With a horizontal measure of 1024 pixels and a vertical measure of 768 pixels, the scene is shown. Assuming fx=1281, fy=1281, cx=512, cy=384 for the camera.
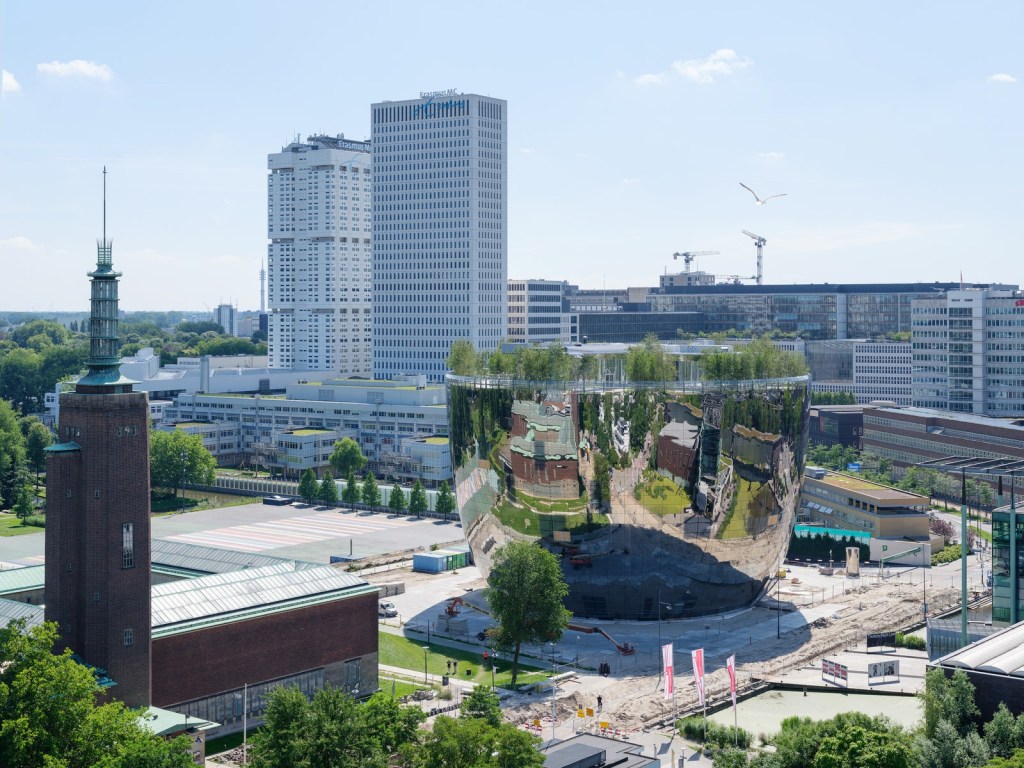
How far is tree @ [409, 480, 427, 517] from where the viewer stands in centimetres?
13675

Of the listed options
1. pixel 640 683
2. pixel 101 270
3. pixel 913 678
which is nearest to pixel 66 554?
pixel 101 270

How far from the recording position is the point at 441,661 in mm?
78312

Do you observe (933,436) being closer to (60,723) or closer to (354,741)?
(354,741)

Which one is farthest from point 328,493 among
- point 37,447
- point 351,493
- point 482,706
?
point 482,706

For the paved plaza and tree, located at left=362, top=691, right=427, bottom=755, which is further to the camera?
the paved plaza

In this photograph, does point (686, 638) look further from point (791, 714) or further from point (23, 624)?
point (23, 624)

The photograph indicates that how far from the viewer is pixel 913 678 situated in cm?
7481

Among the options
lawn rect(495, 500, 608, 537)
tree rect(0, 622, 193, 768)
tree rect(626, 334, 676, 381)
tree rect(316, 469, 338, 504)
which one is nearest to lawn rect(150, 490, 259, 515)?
tree rect(316, 469, 338, 504)

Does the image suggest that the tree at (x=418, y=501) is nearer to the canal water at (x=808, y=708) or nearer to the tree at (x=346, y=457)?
the tree at (x=346, y=457)

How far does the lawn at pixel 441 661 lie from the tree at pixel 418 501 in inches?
2101

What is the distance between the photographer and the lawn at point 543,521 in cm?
8188

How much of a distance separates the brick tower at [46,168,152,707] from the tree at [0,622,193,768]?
710 cm

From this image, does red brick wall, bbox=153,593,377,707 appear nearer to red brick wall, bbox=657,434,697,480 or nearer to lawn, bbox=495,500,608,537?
lawn, bbox=495,500,608,537

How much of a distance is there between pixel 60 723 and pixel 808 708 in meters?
39.4
